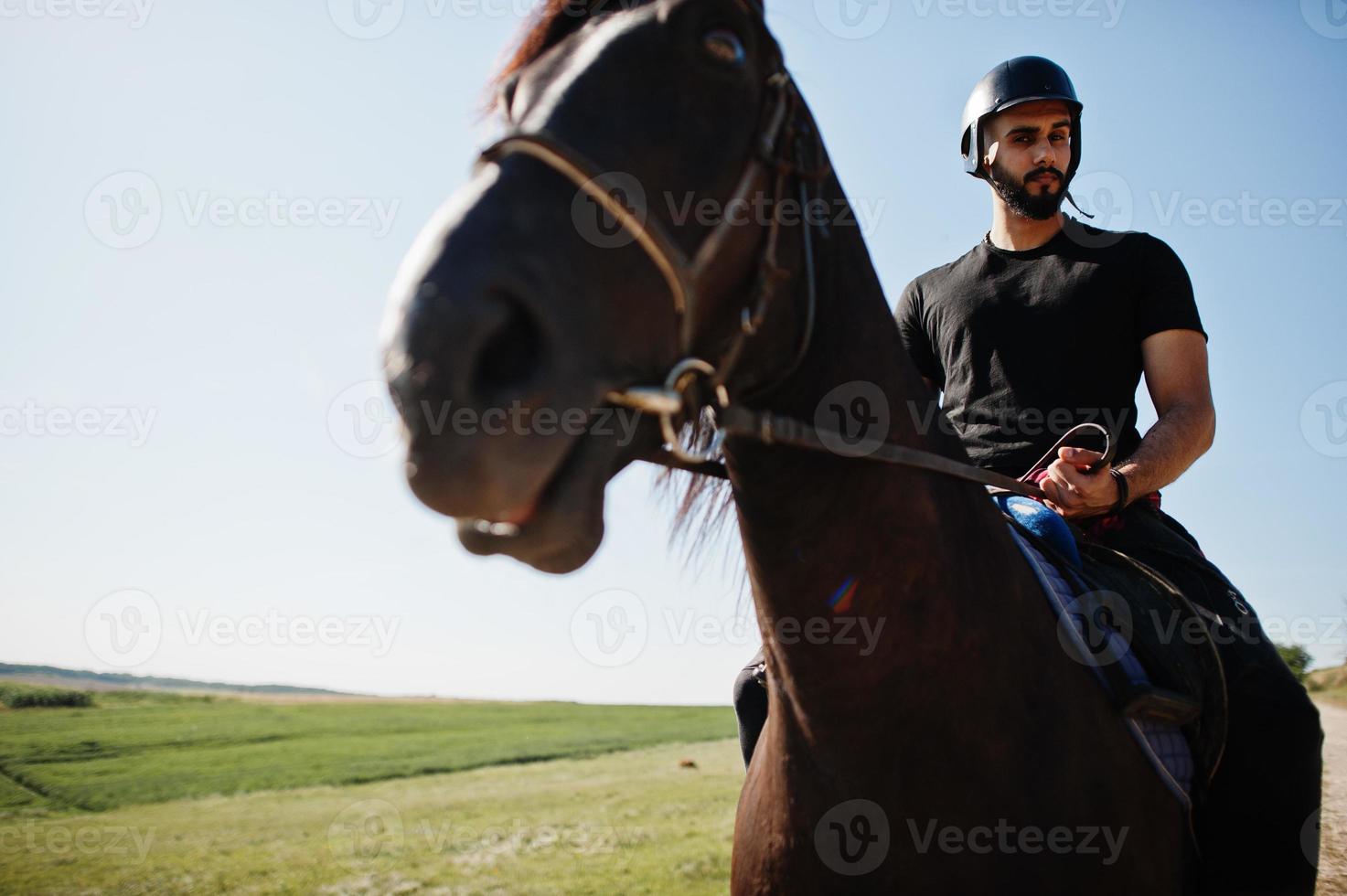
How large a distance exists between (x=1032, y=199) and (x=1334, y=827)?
527 centimetres

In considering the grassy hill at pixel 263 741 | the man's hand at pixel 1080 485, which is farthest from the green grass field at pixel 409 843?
the man's hand at pixel 1080 485

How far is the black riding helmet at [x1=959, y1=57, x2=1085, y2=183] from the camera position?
4145 millimetres

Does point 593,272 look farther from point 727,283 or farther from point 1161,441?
point 1161,441

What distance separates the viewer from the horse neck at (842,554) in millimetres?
2344

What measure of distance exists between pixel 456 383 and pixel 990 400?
114 inches

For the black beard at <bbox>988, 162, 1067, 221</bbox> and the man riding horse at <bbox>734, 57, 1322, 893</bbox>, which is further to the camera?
the black beard at <bbox>988, 162, 1067, 221</bbox>

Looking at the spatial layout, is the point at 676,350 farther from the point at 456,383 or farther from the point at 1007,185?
the point at 1007,185

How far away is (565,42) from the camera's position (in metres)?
2.26

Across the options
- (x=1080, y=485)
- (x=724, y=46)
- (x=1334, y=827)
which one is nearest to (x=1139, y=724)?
(x=1080, y=485)

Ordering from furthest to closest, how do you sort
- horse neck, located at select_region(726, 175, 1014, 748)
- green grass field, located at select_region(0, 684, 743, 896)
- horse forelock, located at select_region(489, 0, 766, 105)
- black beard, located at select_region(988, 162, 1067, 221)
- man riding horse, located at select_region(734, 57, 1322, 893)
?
green grass field, located at select_region(0, 684, 743, 896)
black beard, located at select_region(988, 162, 1067, 221)
man riding horse, located at select_region(734, 57, 1322, 893)
horse forelock, located at select_region(489, 0, 766, 105)
horse neck, located at select_region(726, 175, 1014, 748)

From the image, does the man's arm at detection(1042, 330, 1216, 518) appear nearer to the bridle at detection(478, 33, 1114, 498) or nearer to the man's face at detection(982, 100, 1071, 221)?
the bridle at detection(478, 33, 1114, 498)

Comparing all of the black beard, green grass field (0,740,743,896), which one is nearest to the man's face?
the black beard

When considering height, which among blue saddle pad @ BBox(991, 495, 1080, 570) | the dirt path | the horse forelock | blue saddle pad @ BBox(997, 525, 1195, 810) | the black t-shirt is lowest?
the dirt path

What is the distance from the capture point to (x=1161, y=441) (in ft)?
10.9
